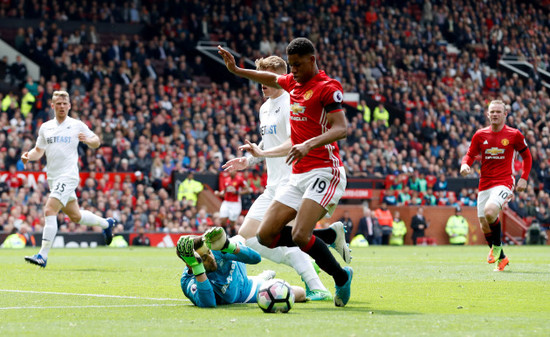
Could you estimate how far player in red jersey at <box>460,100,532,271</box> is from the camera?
14.1 meters

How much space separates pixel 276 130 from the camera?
940cm

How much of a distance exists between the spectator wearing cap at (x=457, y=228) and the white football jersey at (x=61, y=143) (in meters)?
17.4

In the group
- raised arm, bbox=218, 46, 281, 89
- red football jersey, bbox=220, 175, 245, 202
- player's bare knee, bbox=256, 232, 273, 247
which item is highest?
raised arm, bbox=218, 46, 281, 89

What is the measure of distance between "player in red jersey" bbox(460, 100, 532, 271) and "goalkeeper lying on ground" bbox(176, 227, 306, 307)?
657 centimetres

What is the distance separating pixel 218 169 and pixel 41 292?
1817cm

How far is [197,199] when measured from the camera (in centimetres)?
2694

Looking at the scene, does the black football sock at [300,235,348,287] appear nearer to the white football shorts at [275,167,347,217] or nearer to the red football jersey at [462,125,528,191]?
the white football shorts at [275,167,347,217]

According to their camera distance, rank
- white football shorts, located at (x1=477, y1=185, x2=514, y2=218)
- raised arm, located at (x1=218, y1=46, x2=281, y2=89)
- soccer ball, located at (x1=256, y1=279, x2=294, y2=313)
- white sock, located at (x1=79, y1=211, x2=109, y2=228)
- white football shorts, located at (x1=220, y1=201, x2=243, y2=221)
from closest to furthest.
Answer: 1. soccer ball, located at (x1=256, y1=279, x2=294, y2=313)
2. raised arm, located at (x1=218, y1=46, x2=281, y2=89)
3. white football shorts, located at (x1=477, y1=185, x2=514, y2=218)
4. white sock, located at (x1=79, y1=211, x2=109, y2=228)
5. white football shorts, located at (x1=220, y1=201, x2=243, y2=221)

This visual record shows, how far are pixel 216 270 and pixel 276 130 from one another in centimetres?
211

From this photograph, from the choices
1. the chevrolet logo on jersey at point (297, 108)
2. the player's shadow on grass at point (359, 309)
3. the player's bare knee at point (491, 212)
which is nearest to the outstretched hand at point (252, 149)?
the chevrolet logo on jersey at point (297, 108)

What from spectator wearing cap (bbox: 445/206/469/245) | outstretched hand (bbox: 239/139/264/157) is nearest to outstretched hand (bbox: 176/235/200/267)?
outstretched hand (bbox: 239/139/264/157)

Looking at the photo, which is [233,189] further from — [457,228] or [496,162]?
[496,162]

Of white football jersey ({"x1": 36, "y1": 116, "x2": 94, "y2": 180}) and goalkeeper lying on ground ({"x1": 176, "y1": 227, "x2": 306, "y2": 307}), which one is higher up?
white football jersey ({"x1": 36, "y1": 116, "x2": 94, "y2": 180})

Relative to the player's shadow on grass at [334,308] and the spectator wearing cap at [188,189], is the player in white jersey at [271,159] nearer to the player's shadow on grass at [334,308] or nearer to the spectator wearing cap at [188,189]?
the player's shadow on grass at [334,308]
